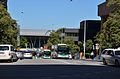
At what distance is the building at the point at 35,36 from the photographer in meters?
188

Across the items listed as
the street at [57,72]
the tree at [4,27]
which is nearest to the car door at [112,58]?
the street at [57,72]

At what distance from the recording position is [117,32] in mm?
54312

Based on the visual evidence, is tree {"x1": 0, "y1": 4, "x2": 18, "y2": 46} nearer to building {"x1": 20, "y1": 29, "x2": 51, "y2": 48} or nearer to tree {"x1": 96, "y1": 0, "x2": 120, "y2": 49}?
tree {"x1": 96, "y1": 0, "x2": 120, "y2": 49}

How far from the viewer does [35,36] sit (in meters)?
188

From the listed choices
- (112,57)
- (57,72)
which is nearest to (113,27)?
(112,57)

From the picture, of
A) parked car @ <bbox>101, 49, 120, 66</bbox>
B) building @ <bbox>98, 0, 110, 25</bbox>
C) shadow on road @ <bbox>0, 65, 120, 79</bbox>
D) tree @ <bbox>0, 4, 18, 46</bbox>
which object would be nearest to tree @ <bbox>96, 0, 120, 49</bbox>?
parked car @ <bbox>101, 49, 120, 66</bbox>

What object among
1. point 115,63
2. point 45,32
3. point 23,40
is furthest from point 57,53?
point 45,32

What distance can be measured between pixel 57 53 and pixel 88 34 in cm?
6123

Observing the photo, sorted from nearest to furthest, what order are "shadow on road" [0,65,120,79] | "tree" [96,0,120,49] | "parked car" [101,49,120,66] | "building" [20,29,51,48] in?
"shadow on road" [0,65,120,79] → "parked car" [101,49,120,66] → "tree" [96,0,120,49] → "building" [20,29,51,48]

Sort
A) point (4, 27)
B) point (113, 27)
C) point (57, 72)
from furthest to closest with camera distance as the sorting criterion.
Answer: point (4, 27)
point (113, 27)
point (57, 72)

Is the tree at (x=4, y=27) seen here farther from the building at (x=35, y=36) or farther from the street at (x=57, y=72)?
→ the building at (x=35, y=36)

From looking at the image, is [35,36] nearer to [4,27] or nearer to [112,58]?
[4,27]

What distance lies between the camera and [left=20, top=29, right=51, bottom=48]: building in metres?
188

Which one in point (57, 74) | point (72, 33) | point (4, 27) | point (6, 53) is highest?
point (72, 33)
